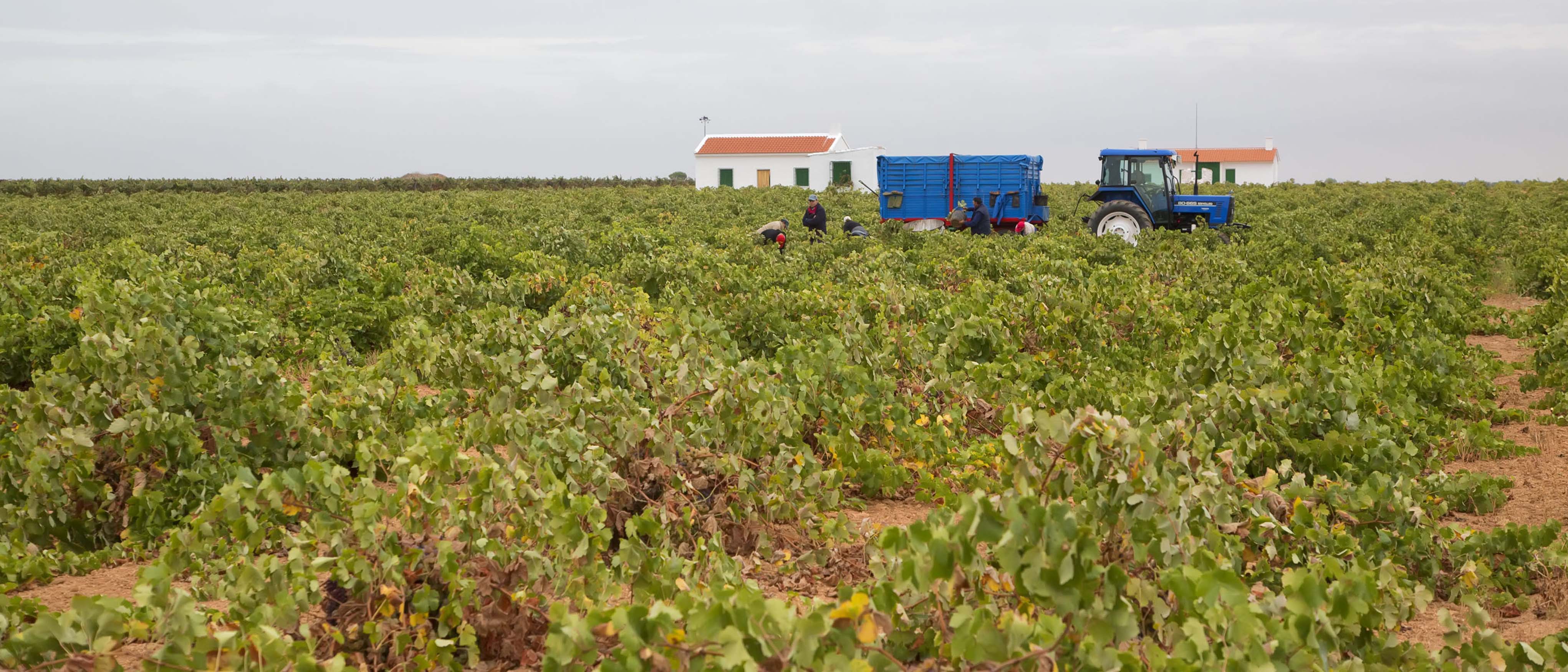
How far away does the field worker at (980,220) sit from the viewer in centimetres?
2022

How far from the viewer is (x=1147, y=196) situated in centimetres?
2022

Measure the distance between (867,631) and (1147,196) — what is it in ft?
61.9

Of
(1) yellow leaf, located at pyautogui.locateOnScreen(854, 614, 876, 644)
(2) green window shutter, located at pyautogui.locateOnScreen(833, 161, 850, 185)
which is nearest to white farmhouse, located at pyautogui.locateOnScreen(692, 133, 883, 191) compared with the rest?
(2) green window shutter, located at pyautogui.locateOnScreen(833, 161, 850, 185)

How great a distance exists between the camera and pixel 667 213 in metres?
26.3

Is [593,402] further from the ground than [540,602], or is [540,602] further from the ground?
[593,402]

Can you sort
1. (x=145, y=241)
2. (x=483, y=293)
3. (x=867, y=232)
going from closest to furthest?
(x=483, y=293)
(x=145, y=241)
(x=867, y=232)

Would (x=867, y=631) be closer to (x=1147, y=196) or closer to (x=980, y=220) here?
(x=980, y=220)

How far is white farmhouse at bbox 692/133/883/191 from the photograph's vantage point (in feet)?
165

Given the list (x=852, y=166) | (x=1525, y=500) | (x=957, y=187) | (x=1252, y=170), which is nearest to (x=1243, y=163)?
(x=1252, y=170)

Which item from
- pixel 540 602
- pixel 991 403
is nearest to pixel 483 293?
pixel 991 403

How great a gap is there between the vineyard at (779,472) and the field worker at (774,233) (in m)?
5.84

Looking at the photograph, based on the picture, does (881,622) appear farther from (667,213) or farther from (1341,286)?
(667,213)

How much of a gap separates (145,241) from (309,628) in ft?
58.2

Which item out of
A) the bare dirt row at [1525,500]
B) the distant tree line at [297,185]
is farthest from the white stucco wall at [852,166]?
the bare dirt row at [1525,500]
